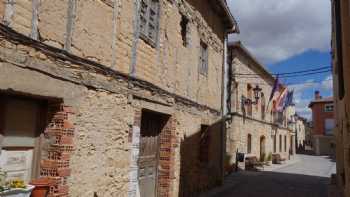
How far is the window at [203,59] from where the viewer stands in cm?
974

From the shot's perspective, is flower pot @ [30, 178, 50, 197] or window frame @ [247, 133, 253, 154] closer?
flower pot @ [30, 178, 50, 197]

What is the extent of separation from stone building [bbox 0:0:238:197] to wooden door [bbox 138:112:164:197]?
0.07 feet

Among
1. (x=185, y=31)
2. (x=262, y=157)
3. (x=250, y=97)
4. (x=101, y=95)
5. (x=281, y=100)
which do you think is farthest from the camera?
(x=281, y=100)

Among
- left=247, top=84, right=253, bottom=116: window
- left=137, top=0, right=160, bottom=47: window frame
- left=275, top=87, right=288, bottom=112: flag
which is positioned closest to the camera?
left=137, top=0, right=160, bottom=47: window frame

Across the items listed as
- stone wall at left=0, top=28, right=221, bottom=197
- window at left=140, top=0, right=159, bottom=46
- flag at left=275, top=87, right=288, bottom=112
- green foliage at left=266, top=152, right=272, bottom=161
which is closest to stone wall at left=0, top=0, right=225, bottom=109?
window at left=140, top=0, right=159, bottom=46

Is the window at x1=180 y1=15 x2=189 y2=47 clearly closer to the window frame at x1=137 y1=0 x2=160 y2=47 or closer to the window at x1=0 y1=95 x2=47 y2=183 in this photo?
the window frame at x1=137 y1=0 x2=160 y2=47

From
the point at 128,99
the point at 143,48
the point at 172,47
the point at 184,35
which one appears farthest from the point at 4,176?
the point at 184,35

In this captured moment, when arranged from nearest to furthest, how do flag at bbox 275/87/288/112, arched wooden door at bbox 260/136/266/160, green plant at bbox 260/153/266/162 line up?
1. green plant at bbox 260/153/266/162
2. arched wooden door at bbox 260/136/266/160
3. flag at bbox 275/87/288/112

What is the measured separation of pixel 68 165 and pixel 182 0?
5315 mm

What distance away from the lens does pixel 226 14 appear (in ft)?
36.3

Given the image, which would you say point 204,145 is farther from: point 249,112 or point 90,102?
point 249,112

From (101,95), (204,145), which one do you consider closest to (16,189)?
(101,95)

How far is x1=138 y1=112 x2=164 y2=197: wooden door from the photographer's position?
6.78m

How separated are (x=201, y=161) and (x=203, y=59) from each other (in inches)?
121
